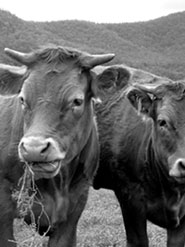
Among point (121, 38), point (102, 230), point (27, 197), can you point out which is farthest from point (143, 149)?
point (121, 38)

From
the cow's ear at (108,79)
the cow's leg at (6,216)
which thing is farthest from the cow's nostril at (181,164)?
the cow's leg at (6,216)

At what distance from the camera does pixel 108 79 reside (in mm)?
5789

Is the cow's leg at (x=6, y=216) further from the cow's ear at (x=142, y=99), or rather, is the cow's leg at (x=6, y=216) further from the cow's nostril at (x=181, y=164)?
the cow's ear at (x=142, y=99)

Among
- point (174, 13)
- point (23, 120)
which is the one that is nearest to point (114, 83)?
point (23, 120)

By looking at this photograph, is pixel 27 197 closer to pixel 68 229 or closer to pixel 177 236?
pixel 68 229

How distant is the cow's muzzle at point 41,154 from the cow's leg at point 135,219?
209 centimetres

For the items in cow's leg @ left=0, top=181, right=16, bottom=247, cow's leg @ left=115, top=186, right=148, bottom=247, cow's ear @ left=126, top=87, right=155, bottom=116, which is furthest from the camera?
cow's leg @ left=115, top=186, right=148, bottom=247

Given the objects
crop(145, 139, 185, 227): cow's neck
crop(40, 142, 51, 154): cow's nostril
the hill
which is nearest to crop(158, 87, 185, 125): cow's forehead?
crop(145, 139, 185, 227): cow's neck

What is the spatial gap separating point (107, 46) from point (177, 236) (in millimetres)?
35490

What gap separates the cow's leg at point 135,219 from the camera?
6879 millimetres

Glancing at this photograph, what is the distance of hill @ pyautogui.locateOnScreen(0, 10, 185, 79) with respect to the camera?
33188 millimetres

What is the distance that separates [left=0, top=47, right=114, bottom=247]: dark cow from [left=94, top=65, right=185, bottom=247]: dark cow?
1.53 feet

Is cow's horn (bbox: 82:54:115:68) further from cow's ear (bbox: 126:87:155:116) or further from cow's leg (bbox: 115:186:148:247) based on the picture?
cow's leg (bbox: 115:186:148:247)

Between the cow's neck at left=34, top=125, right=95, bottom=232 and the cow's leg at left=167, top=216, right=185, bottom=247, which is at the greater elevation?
the cow's neck at left=34, top=125, right=95, bottom=232
